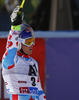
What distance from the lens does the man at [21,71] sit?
3350mm

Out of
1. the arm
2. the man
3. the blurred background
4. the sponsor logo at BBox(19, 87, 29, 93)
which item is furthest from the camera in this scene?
the blurred background

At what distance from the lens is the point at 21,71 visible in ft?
11.4

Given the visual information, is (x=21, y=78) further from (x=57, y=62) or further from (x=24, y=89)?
(x=57, y=62)

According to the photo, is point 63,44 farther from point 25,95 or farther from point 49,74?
point 25,95

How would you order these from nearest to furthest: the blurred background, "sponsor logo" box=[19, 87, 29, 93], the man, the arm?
the arm → the man → "sponsor logo" box=[19, 87, 29, 93] → the blurred background

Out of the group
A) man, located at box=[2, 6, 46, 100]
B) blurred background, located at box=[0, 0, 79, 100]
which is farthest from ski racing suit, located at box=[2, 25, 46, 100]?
blurred background, located at box=[0, 0, 79, 100]

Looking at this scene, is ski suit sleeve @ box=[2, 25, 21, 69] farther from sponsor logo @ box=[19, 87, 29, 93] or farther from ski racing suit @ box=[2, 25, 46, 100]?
sponsor logo @ box=[19, 87, 29, 93]

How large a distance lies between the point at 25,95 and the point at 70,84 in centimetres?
200

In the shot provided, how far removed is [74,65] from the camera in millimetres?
5367

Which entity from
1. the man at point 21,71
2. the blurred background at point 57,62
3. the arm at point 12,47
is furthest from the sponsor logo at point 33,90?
the blurred background at point 57,62

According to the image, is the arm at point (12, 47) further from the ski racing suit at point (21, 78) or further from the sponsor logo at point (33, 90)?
the sponsor logo at point (33, 90)

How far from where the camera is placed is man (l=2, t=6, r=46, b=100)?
11.0 ft

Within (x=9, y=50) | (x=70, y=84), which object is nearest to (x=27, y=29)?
(x=9, y=50)

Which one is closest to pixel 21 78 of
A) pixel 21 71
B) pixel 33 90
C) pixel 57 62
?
pixel 21 71
